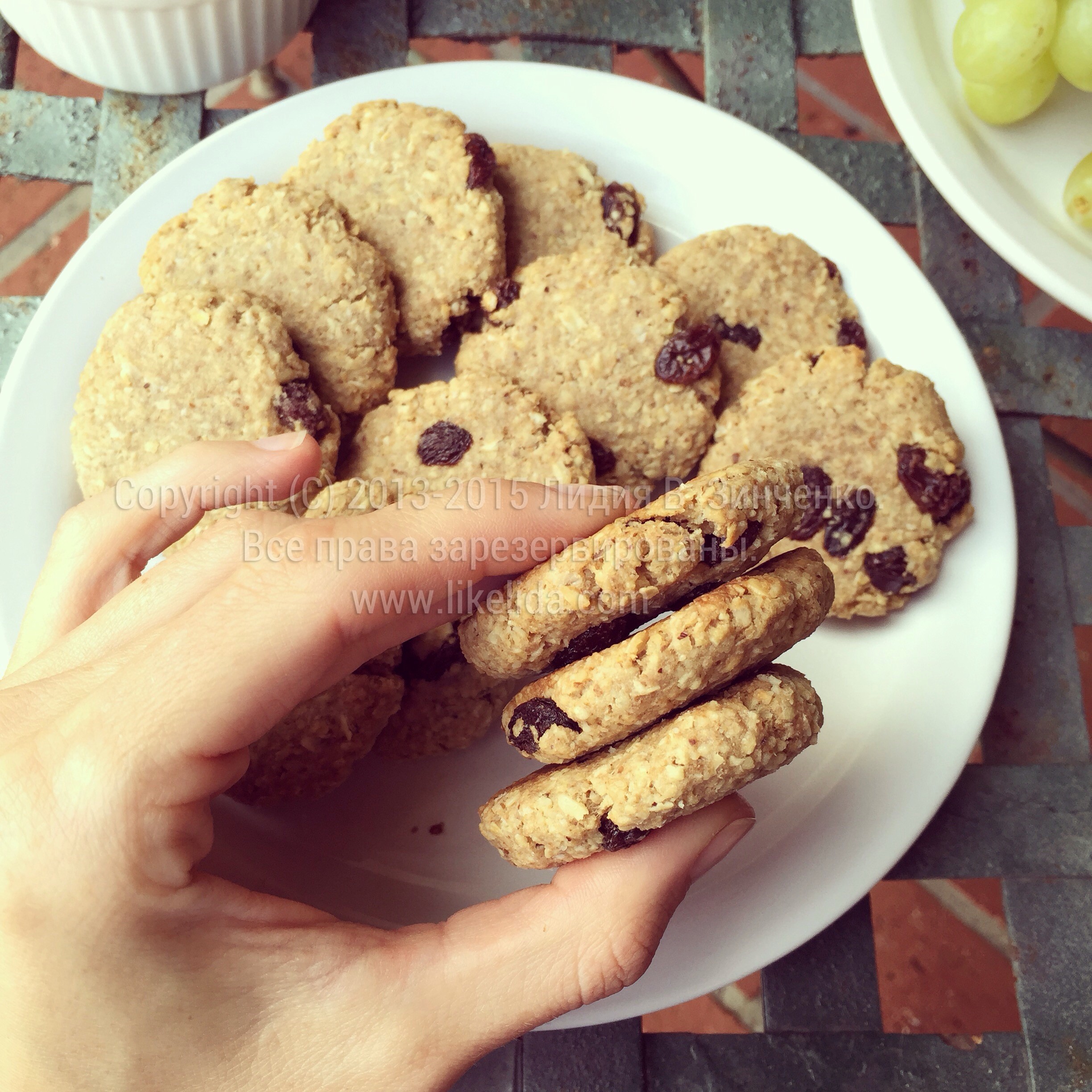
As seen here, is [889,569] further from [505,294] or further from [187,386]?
[187,386]

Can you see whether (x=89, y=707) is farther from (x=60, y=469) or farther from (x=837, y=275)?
(x=837, y=275)

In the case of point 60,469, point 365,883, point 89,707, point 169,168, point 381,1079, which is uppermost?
point 169,168

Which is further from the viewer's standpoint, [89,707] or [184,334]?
[184,334]

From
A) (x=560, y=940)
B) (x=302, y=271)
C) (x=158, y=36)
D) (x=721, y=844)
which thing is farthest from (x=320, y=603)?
(x=158, y=36)

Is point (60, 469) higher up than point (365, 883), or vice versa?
point (60, 469)

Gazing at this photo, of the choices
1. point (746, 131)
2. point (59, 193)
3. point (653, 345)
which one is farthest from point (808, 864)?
point (59, 193)

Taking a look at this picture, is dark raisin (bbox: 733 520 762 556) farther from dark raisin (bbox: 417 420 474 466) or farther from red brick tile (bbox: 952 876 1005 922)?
red brick tile (bbox: 952 876 1005 922)
